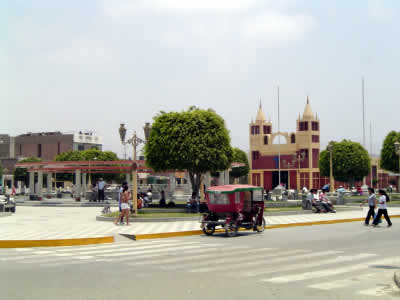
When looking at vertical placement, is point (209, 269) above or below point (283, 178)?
below

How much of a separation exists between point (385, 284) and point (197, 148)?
20723mm

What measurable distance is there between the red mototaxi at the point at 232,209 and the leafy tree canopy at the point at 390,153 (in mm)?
38605

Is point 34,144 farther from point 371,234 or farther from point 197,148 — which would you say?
point 371,234

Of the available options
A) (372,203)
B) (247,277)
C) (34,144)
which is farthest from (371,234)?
(34,144)

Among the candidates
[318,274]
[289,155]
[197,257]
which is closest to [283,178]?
[289,155]

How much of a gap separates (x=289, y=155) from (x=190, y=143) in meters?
65.4

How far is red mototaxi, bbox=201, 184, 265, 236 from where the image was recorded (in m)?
17.3

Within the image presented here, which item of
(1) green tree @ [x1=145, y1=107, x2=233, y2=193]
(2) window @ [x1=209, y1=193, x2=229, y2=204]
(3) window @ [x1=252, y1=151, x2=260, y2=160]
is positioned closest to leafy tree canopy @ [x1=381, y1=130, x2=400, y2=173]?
(1) green tree @ [x1=145, y1=107, x2=233, y2=193]

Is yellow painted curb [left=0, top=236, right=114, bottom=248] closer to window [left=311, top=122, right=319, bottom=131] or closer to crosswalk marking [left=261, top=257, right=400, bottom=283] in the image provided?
crosswalk marking [left=261, top=257, right=400, bottom=283]

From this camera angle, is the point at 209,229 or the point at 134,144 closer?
the point at 209,229

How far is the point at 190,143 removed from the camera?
29.2m

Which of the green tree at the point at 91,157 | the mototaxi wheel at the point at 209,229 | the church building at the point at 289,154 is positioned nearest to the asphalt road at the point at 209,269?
the mototaxi wheel at the point at 209,229

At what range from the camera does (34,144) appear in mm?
113062

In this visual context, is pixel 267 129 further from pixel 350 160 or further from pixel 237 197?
pixel 237 197
